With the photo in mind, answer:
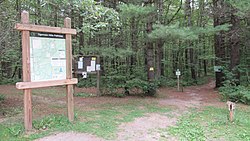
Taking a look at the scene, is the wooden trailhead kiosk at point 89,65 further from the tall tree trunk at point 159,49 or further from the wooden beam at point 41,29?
the wooden beam at point 41,29

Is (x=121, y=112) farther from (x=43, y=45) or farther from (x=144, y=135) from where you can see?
(x=43, y=45)

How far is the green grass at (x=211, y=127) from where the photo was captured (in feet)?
14.5

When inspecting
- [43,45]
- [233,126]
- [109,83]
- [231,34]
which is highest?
[231,34]

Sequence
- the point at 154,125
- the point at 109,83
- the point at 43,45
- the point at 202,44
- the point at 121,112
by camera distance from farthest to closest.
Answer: the point at 202,44, the point at 109,83, the point at 121,112, the point at 154,125, the point at 43,45

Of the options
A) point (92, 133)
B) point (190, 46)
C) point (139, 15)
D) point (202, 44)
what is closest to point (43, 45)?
point (92, 133)

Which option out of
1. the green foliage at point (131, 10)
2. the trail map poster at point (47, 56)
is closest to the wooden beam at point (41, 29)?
the trail map poster at point (47, 56)

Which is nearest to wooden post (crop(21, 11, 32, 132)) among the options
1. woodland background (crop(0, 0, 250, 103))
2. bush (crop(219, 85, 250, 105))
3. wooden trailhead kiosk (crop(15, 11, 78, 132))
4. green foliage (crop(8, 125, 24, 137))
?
wooden trailhead kiosk (crop(15, 11, 78, 132))

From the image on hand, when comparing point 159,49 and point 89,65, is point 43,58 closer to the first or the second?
point 89,65

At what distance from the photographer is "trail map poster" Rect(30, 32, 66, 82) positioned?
4578mm

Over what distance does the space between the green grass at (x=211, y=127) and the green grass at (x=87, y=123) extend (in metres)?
1.10

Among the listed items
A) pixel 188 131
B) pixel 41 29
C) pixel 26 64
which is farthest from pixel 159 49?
pixel 26 64

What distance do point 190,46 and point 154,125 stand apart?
1231cm

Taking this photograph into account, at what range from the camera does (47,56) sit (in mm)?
4812

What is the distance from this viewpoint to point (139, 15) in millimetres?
7496
